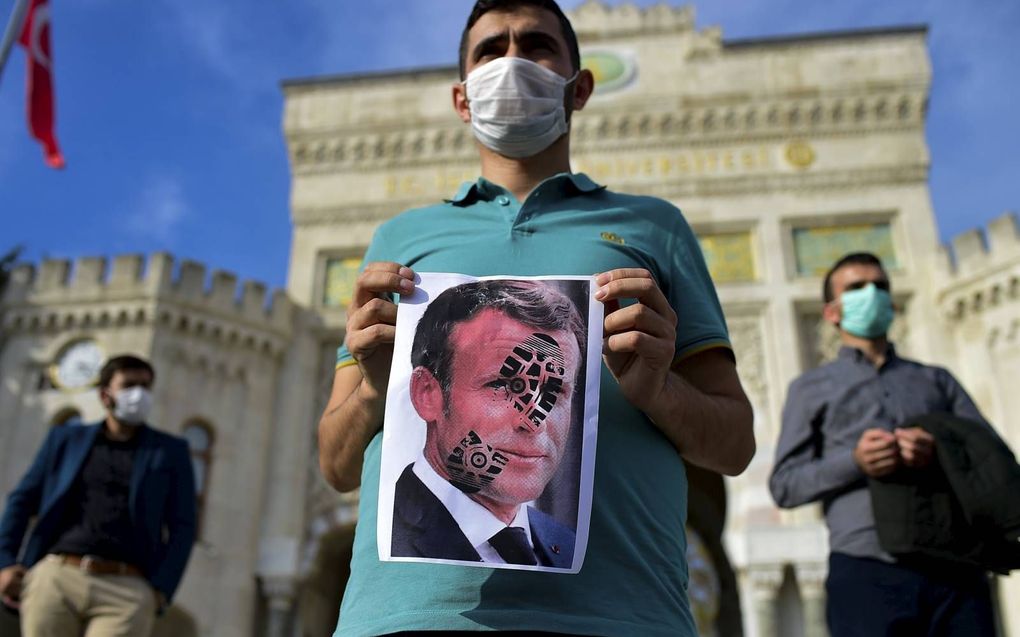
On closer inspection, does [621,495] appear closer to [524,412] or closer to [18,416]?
[524,412]

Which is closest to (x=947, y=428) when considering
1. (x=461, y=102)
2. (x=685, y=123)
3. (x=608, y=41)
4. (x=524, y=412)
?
(x=461, y=102)

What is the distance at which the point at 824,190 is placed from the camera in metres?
15.4

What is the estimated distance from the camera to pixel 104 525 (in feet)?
14.3

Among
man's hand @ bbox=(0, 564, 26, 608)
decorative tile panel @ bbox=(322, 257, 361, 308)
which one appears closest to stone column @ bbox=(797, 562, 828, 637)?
decorative tile panel @ bbox=(322, 257, 361, 308)

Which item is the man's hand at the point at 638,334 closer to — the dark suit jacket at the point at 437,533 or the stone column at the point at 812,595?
the dark suit jacket at the point at 437,533

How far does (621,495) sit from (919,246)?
14.4 metres

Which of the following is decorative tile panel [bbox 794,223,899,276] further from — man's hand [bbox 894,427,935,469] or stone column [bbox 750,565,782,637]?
man's hand [bbox 894,427,935,469]

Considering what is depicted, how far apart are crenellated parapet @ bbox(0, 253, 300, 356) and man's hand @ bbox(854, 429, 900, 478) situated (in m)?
12.5

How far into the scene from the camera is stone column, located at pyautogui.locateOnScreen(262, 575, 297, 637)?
13.7 metres

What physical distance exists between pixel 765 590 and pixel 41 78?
11.1 metres

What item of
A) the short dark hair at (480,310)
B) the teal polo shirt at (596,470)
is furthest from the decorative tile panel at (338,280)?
the short dark hair at (480,310)

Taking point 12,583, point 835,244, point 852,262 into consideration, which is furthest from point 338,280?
point 852,262

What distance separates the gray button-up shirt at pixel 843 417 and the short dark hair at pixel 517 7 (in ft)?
6.25

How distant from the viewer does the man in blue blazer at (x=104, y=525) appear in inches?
165
